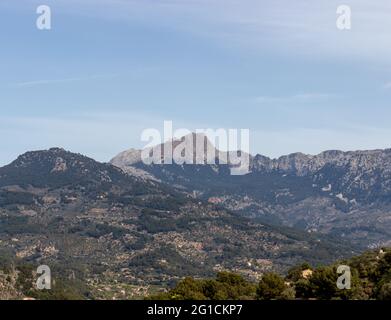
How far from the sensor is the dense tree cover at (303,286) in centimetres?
8888

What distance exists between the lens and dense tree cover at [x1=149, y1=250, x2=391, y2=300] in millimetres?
88875

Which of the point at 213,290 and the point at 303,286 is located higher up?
the point at 303,286

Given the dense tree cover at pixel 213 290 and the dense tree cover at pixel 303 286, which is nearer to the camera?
the dense tree cover at pixel 303 286

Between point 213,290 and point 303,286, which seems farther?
point 213,290

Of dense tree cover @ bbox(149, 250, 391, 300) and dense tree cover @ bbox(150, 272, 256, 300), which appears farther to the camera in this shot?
dense tree cover @ bbox(150, 272, 256, 300)

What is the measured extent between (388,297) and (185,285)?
35584mm

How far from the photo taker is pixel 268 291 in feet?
308

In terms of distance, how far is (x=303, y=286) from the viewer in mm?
96750
